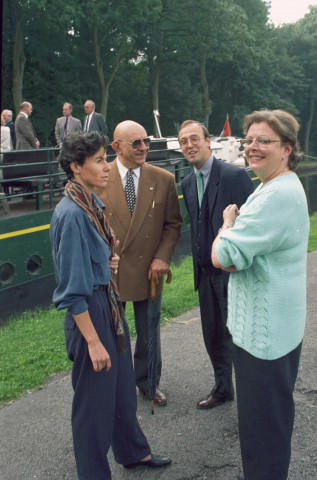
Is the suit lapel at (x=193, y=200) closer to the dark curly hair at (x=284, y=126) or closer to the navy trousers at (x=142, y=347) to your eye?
the navy trousers at (x=142, y=347)

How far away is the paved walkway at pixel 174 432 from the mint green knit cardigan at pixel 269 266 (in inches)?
41.8

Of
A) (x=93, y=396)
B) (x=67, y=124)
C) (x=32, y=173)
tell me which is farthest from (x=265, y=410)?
(x=67, y=124)

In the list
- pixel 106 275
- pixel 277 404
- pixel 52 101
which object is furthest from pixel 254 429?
pixel 52 101

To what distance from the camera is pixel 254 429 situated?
2.67 metres

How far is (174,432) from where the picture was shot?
374 cm

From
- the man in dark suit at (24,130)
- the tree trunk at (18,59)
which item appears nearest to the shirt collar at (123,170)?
the man in dark suit at (24,130)

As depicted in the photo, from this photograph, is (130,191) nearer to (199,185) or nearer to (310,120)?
(199,185)

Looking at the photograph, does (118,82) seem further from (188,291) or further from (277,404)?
(277,404)

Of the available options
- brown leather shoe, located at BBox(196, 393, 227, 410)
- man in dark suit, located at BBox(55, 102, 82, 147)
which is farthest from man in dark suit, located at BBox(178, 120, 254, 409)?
man in dark suit, located at BBox(55, 102, 82, 147)

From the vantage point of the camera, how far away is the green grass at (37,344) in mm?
4715

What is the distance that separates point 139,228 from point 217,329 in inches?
35.6

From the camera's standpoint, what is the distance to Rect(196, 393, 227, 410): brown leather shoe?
13.3ft

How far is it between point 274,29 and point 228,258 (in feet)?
189

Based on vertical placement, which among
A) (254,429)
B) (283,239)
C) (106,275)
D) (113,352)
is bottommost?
(254,429)
